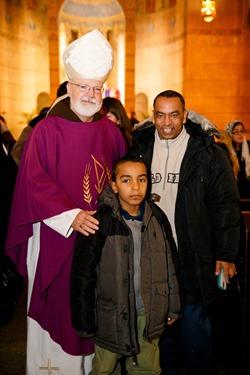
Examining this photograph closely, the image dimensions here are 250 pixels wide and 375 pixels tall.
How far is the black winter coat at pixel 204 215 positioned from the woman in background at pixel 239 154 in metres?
2.92

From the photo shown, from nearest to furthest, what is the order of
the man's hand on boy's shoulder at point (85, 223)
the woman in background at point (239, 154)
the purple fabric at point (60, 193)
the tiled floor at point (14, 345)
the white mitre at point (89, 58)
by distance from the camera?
the man's hand on boy's shoulder at point (85, 223)
the purple fabric at point (60, 193)
the white mitre at point (89, 58)
the tiled floor at point (14, 345)
the woman in background at point (239, 154)

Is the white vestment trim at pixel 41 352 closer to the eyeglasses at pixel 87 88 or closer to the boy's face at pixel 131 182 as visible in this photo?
the boy's face at pixel 131 182

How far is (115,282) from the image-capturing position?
2.11 metres

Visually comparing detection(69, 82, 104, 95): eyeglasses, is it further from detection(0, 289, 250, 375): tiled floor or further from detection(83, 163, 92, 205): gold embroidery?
detection(0, 289, 250, 375): tiled floor

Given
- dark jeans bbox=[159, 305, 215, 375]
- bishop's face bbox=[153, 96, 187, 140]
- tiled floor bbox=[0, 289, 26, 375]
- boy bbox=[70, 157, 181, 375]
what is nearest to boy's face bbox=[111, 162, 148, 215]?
boy bbox=[70, 157, 181, 375]

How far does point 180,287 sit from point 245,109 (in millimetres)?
12256

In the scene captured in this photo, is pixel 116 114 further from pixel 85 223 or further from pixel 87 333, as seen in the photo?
pixel 87 333

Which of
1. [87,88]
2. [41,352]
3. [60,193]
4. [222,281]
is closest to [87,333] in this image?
[41,352]

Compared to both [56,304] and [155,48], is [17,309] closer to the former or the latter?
[56,304]

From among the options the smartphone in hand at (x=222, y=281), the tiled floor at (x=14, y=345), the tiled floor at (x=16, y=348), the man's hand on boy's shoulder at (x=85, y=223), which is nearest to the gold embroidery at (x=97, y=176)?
the man's hand on boy's shoulder at (x=85, y=223)

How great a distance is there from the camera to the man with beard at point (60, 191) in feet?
7.60

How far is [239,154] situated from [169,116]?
138 inches

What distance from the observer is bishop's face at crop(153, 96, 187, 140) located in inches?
93.7

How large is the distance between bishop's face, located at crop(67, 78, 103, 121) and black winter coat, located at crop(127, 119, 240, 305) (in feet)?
2.32
